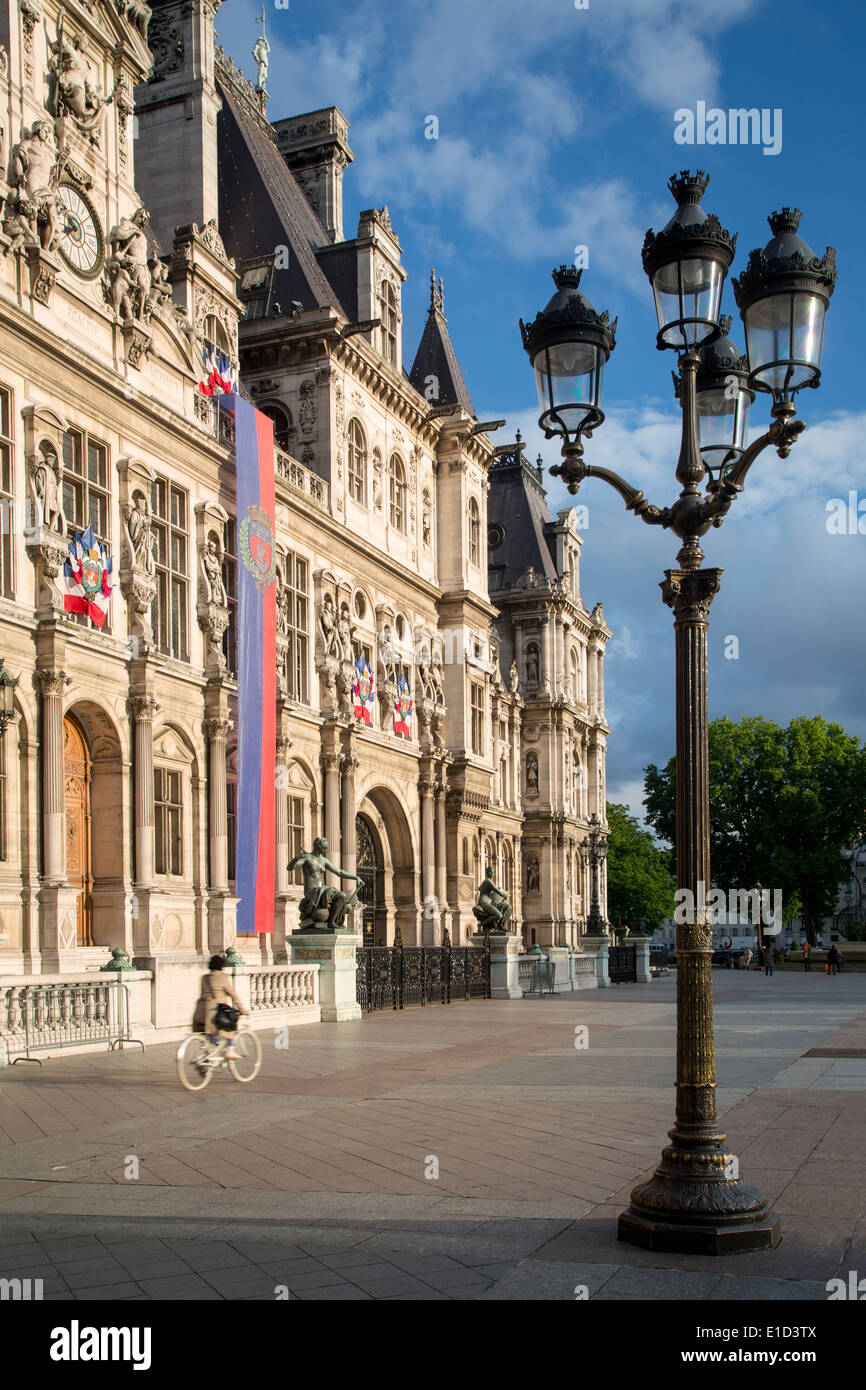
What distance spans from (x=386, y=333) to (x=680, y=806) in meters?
38.9

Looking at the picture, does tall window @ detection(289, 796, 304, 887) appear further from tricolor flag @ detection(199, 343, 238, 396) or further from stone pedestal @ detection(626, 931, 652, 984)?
stone pedestal @ detection(626, 931, 652, 984)

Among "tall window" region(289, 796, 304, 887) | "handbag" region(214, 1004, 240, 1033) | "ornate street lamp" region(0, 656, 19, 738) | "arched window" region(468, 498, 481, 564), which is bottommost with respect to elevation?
"handbag" region(214, 1004, 240, 1033)

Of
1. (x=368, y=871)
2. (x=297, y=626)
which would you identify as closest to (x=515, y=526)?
(x=368, y=871)

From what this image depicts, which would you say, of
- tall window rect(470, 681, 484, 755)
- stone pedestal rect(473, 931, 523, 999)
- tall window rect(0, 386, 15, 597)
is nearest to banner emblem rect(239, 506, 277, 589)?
tall window rect(0, 386, 15, 597)

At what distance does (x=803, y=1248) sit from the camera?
7703mm

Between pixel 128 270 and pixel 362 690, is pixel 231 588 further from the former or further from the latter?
pixel 128 270

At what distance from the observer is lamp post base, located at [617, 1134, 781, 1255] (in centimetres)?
757

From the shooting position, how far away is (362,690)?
4028cm

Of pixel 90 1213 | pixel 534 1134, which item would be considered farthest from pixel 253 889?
pixel 90 1213

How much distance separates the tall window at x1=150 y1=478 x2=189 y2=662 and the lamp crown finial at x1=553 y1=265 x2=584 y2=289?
2113cm

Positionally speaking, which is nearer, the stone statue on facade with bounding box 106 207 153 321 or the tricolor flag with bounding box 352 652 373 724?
the stone statue on facade with bounding box 106 207 153 321

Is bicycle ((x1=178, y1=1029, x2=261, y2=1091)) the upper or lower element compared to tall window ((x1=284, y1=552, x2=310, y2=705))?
lower

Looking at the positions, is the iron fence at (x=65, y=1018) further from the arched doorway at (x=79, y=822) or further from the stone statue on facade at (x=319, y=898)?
the arched doorway at (x=79, y=822)
